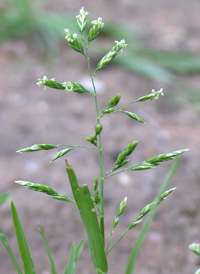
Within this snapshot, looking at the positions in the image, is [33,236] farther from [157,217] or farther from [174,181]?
[174,181]

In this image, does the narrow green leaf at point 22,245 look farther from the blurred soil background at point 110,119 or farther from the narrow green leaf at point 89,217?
the blurred soil background at point 110,119

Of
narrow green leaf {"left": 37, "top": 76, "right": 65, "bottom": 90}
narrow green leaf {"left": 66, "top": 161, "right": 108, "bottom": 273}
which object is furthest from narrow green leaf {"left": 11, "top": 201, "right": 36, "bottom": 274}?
narrow green leaf {"left": 37, "top": 76, "right": 65, "bottom": 90}

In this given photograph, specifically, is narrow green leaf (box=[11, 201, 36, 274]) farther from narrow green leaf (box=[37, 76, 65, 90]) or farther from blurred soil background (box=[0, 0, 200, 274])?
blurred soil background (box=[0, 0, 200, 274])

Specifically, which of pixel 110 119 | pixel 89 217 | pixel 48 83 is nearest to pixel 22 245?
pixel 89 217

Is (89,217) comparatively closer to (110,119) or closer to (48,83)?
(48,83)

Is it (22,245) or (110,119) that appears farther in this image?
(110,119)

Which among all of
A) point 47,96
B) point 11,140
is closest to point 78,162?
point 11,140

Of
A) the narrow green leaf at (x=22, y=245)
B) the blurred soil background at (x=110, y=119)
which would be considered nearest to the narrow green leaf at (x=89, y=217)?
the narrow green leaf at (x=22, y=245)
